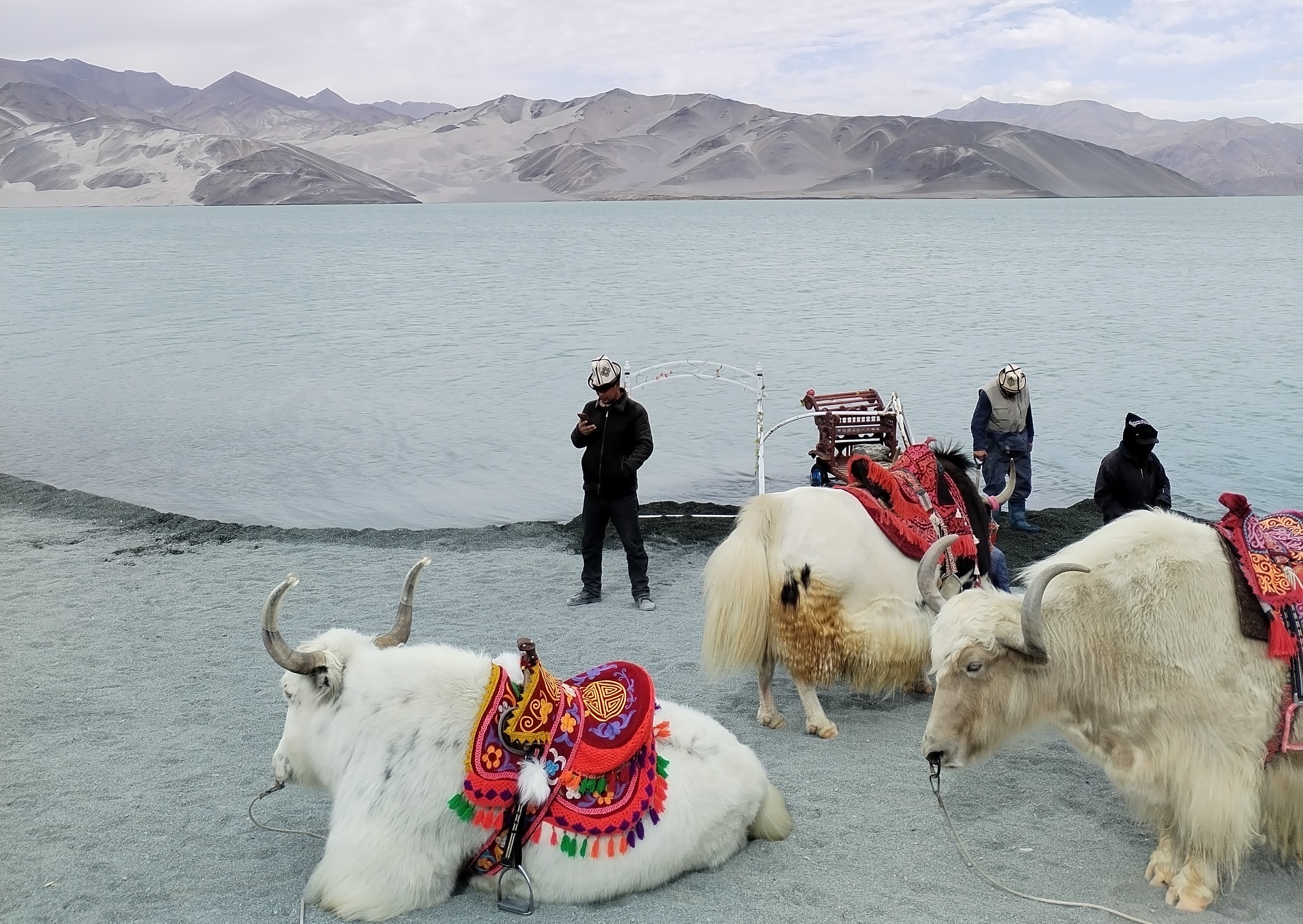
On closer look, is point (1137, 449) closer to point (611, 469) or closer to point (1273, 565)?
point (1273, 565)

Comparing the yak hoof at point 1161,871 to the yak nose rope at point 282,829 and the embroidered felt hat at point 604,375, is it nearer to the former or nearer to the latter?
the yak nose rope at point 282,829

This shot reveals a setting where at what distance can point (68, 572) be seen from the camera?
308 inches

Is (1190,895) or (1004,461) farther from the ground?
(1004,461)

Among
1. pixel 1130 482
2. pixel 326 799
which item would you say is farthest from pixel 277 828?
pixel 1130 482

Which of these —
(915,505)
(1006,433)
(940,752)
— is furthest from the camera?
(1006,433)

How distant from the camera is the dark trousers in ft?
22.8

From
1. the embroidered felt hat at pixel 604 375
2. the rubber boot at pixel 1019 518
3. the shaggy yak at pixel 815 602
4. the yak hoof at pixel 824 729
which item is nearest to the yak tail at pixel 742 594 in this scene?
the shaggy yak at pixel 815 602

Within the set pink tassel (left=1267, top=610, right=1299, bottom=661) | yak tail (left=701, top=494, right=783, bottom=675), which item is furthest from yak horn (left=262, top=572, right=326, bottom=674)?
pink tassel (left=1267, top=610, right=1299, bottom=661)

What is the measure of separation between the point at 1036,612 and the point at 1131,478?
3.29m

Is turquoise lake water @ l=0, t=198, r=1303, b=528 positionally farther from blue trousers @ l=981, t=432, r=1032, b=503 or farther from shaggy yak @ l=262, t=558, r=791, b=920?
shaggy yak @ l=262, t=558, r=791, b=920

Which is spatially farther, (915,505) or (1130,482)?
(1130,482)

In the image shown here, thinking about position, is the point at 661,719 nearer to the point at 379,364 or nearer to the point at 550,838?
the point at 550,838

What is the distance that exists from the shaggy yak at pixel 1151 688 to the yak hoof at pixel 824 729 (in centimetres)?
135

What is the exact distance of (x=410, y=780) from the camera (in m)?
3.32
